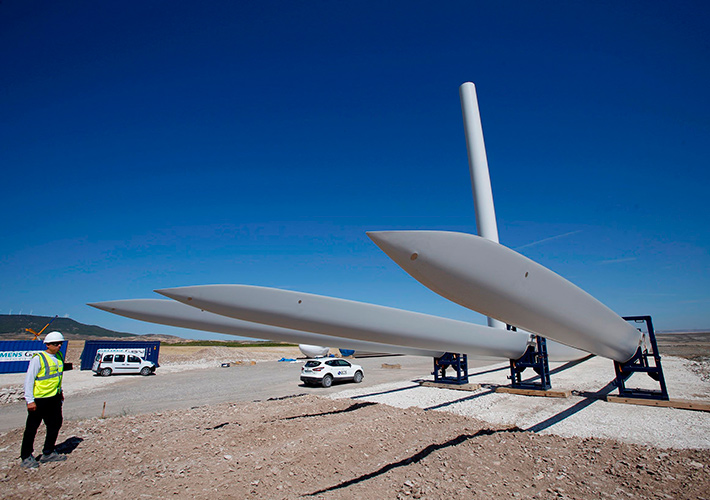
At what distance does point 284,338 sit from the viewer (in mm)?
9438

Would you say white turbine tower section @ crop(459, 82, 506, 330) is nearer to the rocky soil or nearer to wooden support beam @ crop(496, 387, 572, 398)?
wooden support beam @ crop(496, 387, 572, 398)

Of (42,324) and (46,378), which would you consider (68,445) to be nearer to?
(46,378)

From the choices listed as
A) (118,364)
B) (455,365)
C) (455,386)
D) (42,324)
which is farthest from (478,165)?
(42,324)

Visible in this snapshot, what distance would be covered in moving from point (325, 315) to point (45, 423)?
5.06 m

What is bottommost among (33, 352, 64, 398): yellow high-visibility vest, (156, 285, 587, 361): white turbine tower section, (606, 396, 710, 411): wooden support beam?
(606, 396, 710, 411): wooden support beam

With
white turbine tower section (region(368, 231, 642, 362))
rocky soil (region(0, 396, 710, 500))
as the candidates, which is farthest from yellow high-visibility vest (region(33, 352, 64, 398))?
white turbine tower section (region(368, 231, 642, 362))

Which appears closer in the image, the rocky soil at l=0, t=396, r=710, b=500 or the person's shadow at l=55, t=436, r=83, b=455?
the rocky soil at l=0, t=396, r=710, b=500

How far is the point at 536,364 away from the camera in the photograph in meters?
12.2

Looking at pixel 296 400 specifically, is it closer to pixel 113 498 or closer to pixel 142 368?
pixel 113 498

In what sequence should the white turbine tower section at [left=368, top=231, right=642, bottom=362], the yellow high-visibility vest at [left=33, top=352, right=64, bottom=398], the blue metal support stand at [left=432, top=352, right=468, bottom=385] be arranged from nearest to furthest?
the white turbine tower section at [left=368, top=231, right=642, bottom=362]
the yellow high-visibility vest at [left=33, top=352, right=64, bottom=398]
the blue metal support stand at [left=432, top=352, right=468, bottom=385]

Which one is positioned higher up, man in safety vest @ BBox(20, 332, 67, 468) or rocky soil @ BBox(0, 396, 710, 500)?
man in safety vest @ BBox(20, 332, 67, 468)

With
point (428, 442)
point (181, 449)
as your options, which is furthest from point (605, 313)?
point (181, 449)

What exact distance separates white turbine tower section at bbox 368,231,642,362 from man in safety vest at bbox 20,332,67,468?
6147 mm

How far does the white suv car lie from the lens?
15.8 meters
